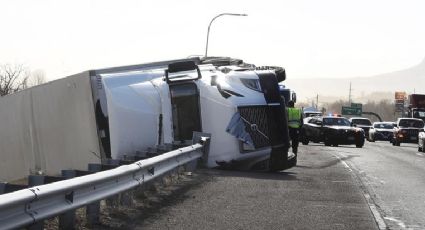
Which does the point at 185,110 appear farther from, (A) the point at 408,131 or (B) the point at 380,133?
(B) the point at 380,133

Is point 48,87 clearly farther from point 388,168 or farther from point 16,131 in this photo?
point 388,168

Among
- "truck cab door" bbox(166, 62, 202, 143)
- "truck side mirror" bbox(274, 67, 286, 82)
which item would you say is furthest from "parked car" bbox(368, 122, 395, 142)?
"truck cab door" bbox(166, 62, 202, 143)

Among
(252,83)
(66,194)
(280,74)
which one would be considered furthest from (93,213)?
(280,74)

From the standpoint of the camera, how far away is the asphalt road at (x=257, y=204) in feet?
26.4

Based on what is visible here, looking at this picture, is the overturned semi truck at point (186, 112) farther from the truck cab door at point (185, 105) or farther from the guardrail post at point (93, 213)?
the guardrail post at point (93, 213)

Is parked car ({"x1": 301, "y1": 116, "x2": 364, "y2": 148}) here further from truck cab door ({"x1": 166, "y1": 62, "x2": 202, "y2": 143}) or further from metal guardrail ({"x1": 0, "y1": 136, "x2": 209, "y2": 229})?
metal guardrail ({"x1": 0, "y1": 136, "x2": 209, "y2": 229})

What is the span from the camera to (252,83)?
603 inches

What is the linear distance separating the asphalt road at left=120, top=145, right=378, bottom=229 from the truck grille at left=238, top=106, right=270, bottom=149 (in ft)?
2.61

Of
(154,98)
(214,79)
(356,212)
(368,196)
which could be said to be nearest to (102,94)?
(154,98)

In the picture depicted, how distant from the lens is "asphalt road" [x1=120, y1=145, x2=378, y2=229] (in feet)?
26.4

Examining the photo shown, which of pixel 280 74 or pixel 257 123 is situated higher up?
pixel 280 74

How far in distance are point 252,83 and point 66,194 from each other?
365 inches

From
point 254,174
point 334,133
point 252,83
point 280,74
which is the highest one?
point 280,74

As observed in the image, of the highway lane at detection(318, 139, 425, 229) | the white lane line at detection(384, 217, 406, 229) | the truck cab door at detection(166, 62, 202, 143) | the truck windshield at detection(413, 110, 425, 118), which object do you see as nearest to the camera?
the white lane line at detection(384, 217, 406, 229)
